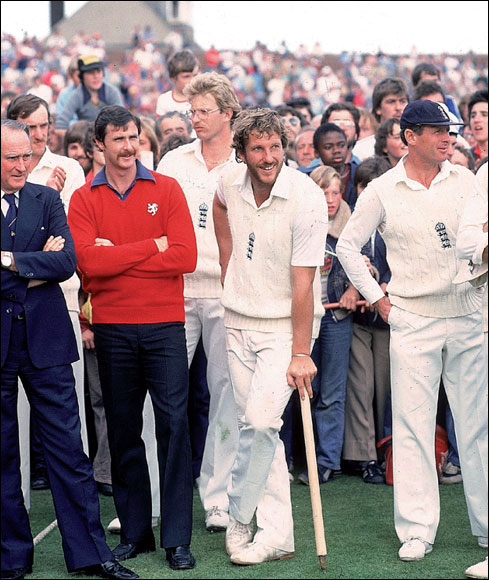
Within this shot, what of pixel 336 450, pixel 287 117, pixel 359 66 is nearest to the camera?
pixel 336 450

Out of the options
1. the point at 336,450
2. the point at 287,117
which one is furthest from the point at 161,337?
the point at 287,117

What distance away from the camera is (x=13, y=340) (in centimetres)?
562

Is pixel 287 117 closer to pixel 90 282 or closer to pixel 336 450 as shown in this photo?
pixel 336 450

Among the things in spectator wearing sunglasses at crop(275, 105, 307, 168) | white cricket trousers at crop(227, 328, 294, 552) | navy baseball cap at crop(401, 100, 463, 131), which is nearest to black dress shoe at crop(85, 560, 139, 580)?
white cricket trousers at crop(227, 328, 294, 552)

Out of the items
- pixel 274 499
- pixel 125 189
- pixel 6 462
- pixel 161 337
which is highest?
pixel 125 189

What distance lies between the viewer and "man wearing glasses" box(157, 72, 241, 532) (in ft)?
22.3

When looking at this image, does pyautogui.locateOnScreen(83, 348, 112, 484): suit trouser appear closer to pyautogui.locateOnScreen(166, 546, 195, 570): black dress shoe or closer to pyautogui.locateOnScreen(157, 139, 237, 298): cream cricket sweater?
pyautogui.locateOnScreen(157, 139, 237, 298): cream cricket sweater

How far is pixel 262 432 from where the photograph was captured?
587 cm

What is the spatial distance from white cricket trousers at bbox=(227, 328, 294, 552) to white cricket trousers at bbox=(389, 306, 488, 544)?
2.09 ft

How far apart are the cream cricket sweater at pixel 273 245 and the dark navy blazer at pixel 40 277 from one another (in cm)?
91

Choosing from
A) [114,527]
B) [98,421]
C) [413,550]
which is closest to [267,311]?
[413,550]

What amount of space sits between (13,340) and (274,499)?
162 centimetres

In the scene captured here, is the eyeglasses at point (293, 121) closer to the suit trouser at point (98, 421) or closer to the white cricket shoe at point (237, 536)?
the suit trouser at point (98, 421)

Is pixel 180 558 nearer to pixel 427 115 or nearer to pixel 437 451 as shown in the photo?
pixel 437 451
